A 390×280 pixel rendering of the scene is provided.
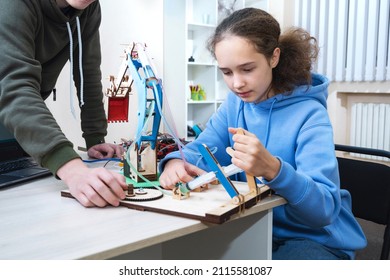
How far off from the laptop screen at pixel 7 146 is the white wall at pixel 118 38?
137 centimetres

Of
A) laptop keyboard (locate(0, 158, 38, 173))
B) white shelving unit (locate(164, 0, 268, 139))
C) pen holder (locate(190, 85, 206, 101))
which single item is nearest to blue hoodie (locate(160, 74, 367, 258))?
laptop keyboard (locate(0, 158, 38, 173))

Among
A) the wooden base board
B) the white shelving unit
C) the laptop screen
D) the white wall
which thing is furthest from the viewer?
the white shelving unit

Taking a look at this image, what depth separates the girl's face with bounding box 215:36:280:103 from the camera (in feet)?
3.39

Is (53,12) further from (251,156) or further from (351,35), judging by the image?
(351,35)

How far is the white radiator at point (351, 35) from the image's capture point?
9.85ft

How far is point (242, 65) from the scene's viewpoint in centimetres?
103

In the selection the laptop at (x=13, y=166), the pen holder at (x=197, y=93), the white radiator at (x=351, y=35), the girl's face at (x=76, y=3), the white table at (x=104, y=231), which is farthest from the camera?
the pen holder at (x=197, y=93)

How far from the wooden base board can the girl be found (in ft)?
0.13

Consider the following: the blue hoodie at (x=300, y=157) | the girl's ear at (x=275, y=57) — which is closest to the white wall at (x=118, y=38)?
the blue hoodie at (x=300, y=157)

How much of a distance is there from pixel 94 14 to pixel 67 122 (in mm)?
1436

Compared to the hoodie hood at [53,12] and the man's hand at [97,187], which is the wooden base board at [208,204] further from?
the hoodie hood at [53,12]

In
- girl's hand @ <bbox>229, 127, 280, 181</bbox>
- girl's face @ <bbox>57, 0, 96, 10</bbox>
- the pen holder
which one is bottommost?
girl's hand @ <bbox>229, 127, 280, 181</bbox>

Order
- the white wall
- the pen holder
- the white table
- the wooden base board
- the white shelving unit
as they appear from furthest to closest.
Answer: the pen holder → the white shelving unit → the white wall → the wooden base board → the white table

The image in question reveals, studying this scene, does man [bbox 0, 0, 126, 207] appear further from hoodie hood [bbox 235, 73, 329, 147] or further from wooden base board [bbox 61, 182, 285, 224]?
hoodie hood [bbox 235, 73, 329, 147]
